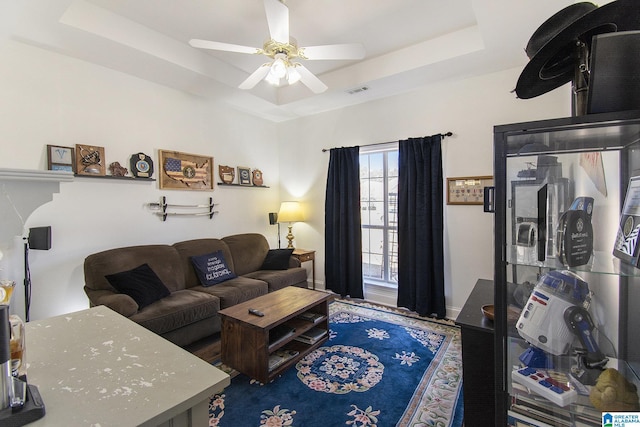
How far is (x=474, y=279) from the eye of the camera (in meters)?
3.26

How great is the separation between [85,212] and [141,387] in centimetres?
276

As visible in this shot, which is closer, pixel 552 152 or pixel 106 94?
pixel 552 152

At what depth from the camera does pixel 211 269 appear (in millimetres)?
3338

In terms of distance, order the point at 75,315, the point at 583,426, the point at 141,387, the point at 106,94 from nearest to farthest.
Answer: the point at 141,387 < the point at 583,426 < the point at 75,315 < the point at 106,94

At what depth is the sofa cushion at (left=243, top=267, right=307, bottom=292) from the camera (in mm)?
3489

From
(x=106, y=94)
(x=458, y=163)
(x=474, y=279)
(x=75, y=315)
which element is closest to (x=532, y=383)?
(x=75, y=315)

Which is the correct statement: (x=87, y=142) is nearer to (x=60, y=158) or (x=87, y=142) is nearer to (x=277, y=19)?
(x=60, y=158)

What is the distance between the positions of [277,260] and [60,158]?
2.48 metres

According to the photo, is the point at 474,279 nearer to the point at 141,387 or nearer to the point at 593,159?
the point at 593,159

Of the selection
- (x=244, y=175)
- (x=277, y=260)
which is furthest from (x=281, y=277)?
(x=244, y=175)

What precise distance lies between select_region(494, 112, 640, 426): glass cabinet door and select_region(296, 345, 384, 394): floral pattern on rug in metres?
1.34

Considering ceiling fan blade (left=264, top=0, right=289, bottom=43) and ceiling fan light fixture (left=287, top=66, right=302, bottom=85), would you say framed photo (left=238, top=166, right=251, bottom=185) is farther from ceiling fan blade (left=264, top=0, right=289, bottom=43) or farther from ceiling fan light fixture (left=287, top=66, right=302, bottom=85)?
ceiling fan blade (left=264, top=0, right=289, bottom=43)

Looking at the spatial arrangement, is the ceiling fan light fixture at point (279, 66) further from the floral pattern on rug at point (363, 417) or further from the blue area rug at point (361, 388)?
the floral pattern on rug at point (363, 417)

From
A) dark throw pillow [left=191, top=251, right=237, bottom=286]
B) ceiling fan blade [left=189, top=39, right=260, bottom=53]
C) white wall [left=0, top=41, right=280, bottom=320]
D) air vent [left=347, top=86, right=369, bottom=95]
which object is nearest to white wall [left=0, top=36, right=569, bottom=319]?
white wall [left=0, top=41, right=280, bottom=320]
